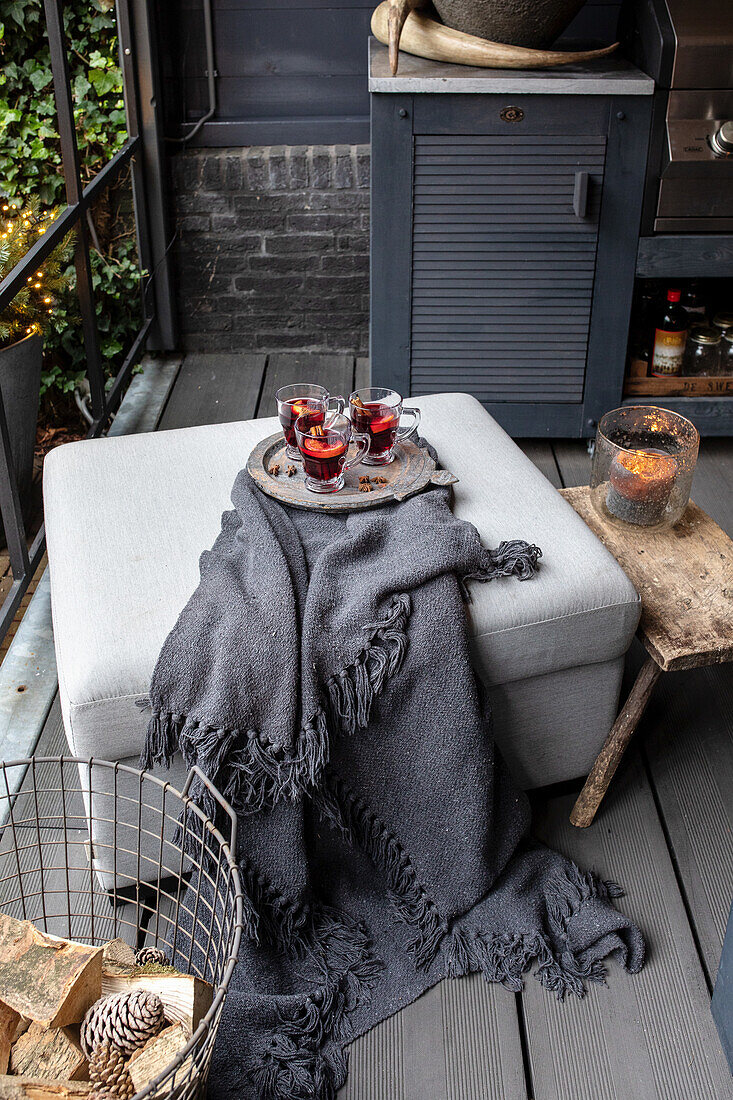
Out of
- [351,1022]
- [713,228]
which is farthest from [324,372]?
[351,1022]

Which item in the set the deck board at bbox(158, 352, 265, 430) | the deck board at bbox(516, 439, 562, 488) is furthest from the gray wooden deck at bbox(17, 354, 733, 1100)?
the deck board at bbox(158, 352, 265, 430)

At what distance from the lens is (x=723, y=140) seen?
2.25 meters

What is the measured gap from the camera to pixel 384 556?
150cm

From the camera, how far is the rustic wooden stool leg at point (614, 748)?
1.56m

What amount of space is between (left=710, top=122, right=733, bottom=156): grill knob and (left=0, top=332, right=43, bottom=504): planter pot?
5.46 ft

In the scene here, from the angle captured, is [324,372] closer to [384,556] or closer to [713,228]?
[713,228]

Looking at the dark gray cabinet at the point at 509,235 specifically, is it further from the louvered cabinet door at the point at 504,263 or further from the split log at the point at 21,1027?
the split log at the point at 21,1027

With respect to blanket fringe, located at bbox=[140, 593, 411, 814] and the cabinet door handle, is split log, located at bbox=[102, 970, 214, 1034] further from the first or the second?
the cabinet door handle

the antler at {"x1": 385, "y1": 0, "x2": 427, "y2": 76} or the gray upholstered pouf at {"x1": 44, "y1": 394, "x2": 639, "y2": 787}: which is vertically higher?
the antler at {"x1": 385, "y1": 0, "x2": 427, "y2": 76}

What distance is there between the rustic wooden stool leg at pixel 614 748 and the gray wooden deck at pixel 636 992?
1.7 inches

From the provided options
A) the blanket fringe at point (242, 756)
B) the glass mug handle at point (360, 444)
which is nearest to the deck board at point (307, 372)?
the glass mug handle at point (360, 444)

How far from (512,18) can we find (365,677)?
1.71m

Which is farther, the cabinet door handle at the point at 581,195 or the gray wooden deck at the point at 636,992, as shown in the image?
the cabinet door handle at the point at 581,195

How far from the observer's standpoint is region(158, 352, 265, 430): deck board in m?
2.93
